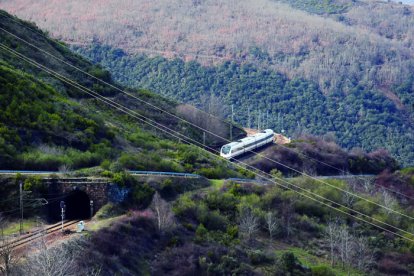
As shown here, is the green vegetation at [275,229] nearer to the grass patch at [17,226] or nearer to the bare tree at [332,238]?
the bare tree at [332,238]

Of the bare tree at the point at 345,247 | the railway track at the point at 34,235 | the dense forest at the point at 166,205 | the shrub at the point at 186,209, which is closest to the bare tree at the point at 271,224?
the dense forest at the point at 166,205

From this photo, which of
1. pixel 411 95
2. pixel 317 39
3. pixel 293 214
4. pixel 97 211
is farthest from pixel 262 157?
pixel 317 39

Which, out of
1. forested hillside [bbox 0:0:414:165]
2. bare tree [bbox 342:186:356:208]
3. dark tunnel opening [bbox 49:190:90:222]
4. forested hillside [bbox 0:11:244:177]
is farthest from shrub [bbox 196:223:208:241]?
forested hillside [bbox 0:0:414:165]

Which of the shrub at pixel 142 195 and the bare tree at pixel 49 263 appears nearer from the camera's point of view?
the bare tree at pixel 49 263

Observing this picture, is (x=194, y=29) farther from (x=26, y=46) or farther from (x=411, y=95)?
(x=26, y=46)

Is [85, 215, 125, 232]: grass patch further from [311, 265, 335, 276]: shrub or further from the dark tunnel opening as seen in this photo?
→ [311, 265, 335, 276]: shrub

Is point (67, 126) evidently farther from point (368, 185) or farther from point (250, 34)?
point (250, 34)
